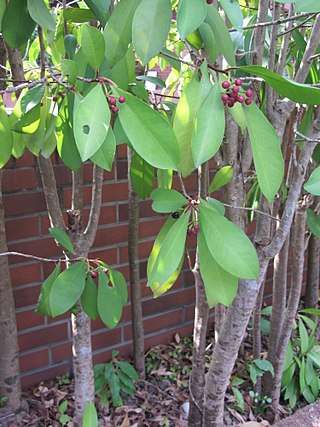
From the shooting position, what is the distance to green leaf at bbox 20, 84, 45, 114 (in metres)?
0.97

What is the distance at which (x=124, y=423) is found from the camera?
1.81m

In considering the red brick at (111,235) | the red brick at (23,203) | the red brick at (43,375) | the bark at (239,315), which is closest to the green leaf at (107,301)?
the bark at (239,315)

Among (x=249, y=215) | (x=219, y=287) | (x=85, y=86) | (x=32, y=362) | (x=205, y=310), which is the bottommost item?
(x=32, y=362)

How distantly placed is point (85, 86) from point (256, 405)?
59.9 inches

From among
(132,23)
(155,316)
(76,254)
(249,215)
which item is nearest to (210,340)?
(155,316)

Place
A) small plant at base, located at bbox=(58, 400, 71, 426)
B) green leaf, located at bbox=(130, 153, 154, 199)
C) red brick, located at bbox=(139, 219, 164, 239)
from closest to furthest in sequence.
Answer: green leaf, located at bbox=(130, 153, 154, 199) → small plant at base, located at bbox=(58, 400, 71, 426) → red brick, located at bbox=(139, 219, 164, 239)

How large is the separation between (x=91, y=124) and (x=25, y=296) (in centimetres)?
138

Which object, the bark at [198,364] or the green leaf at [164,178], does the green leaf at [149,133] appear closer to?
the green leaf at [164,178]

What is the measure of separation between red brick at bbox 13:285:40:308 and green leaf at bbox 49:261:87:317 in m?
0.77

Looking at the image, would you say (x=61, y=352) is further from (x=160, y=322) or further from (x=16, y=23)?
(x=16, y=23)

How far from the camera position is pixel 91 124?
2.35ft

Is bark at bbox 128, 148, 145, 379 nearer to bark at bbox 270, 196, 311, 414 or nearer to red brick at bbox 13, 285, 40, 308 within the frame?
red brick at bbox 13, 285, 40, 308

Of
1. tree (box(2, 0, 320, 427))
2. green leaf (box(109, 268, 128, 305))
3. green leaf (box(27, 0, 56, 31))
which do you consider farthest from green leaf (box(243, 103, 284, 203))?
green leaf (box(109, 268, 128, 305))

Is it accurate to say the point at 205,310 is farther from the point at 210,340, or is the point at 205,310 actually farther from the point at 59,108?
the point at 59,108
